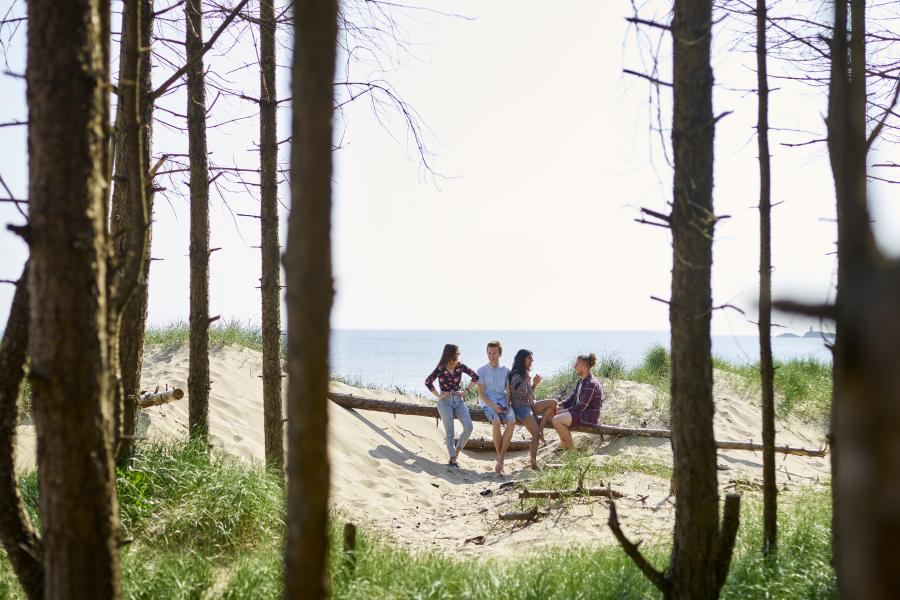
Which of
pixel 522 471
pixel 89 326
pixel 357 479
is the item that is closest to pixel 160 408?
pixel 357 479

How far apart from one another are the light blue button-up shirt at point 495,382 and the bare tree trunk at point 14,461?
7.97 meters

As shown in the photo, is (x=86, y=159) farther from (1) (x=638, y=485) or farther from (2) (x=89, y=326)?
(1) (x=638, y=485)

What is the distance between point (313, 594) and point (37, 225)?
70.9 inches

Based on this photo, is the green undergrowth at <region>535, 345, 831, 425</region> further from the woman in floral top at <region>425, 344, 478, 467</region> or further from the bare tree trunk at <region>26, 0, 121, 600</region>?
the bare tree trunk at <region>26, 0, 121, 600</region>

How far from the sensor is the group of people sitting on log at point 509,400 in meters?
10.9

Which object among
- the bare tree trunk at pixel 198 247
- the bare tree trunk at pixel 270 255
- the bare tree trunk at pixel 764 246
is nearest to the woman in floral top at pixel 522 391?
the bare tree trunk at pixel 270 255

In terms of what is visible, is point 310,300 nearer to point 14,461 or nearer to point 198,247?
point 14,461

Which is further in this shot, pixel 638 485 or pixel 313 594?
pixel 638 485

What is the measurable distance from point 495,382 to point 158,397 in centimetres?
484

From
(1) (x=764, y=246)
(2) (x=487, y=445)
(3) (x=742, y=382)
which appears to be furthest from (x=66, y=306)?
(3) (x=742, y=382)

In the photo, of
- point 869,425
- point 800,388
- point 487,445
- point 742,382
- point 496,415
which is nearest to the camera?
point 869,425

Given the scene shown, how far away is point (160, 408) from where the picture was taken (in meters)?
9.24

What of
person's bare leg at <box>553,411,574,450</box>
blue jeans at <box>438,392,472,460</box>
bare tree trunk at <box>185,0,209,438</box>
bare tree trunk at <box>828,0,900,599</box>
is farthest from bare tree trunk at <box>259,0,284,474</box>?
bare tree trunk at <box>828,0,900,599</box>

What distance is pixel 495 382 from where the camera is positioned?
11.2 metres
